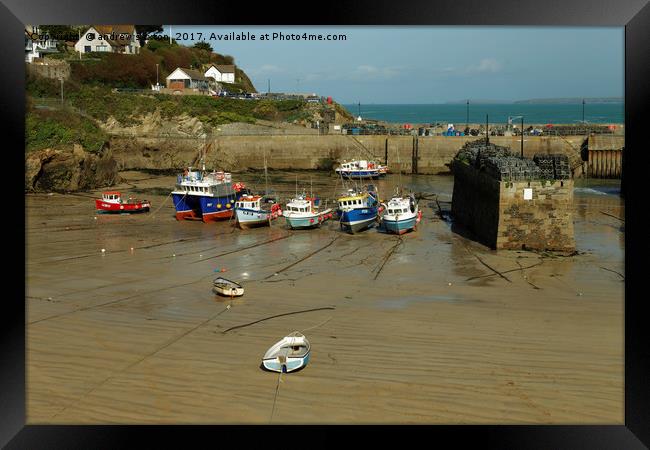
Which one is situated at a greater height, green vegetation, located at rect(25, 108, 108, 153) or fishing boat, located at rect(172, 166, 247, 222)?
green vegetation, located at rect(25, 108, 108, 153)

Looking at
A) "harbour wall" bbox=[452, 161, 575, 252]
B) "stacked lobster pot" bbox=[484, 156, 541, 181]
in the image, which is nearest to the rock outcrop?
"stacked lobster pot" bbox=[484, 156, 541, 181]

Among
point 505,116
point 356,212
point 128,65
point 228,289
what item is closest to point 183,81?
point 128,65

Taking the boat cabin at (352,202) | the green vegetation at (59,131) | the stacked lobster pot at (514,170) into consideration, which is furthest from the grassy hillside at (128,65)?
the stacked lobster pot at (514,170)

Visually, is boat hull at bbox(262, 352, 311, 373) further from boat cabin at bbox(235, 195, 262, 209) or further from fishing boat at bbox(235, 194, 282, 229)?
boat cabin at bbox(235, 195, 262, 209)

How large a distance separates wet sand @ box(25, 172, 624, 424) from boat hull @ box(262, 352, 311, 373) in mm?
122

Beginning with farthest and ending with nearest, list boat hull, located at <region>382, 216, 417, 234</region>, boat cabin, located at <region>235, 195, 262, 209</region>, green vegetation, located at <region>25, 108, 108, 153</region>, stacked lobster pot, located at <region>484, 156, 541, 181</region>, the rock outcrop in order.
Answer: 1. green vegetation, located at <region>25, 108, 108, 153</region>
2. the rock outcrop
3. boat cabin, located at <region>235, 195, 262, 209</region>
4. boat hull, located at <region>382, 216, 417, 234</region>
5. stacked lobster pot, located at <region>484, 156, 541, 181</region>

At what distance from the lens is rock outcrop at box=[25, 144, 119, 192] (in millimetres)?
32344

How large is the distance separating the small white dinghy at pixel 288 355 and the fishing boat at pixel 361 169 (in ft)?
92.5

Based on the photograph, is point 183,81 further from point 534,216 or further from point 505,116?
point 505,116

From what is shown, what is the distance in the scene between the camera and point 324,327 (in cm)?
1354

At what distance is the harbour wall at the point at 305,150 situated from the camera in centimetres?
4428

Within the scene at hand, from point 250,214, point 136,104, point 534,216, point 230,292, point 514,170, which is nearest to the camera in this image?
point 230,292

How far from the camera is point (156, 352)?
11.9 m
